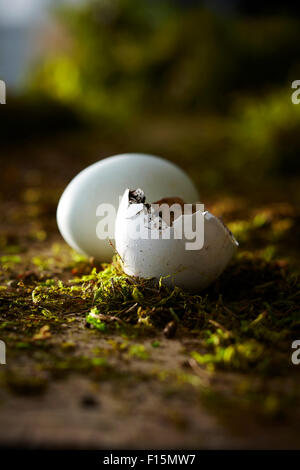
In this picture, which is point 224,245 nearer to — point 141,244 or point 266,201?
point 141,244

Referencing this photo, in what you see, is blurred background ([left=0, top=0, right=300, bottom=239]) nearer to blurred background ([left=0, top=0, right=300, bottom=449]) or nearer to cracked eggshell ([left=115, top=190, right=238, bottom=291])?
blurred background ([left=0, top=0, right=300, bottom=449])

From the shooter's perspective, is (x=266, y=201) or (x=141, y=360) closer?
(x=141, y=360)

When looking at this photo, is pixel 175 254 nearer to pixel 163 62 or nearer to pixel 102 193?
pixel 102 193

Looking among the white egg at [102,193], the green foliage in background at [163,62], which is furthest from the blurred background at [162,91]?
the white egg at [102,193]

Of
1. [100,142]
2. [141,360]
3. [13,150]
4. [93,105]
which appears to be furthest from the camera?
[93,105]

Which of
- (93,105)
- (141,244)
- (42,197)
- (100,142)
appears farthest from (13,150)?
(141,244)

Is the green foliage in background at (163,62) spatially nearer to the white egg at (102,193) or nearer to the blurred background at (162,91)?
the blurred background at (162,91)
